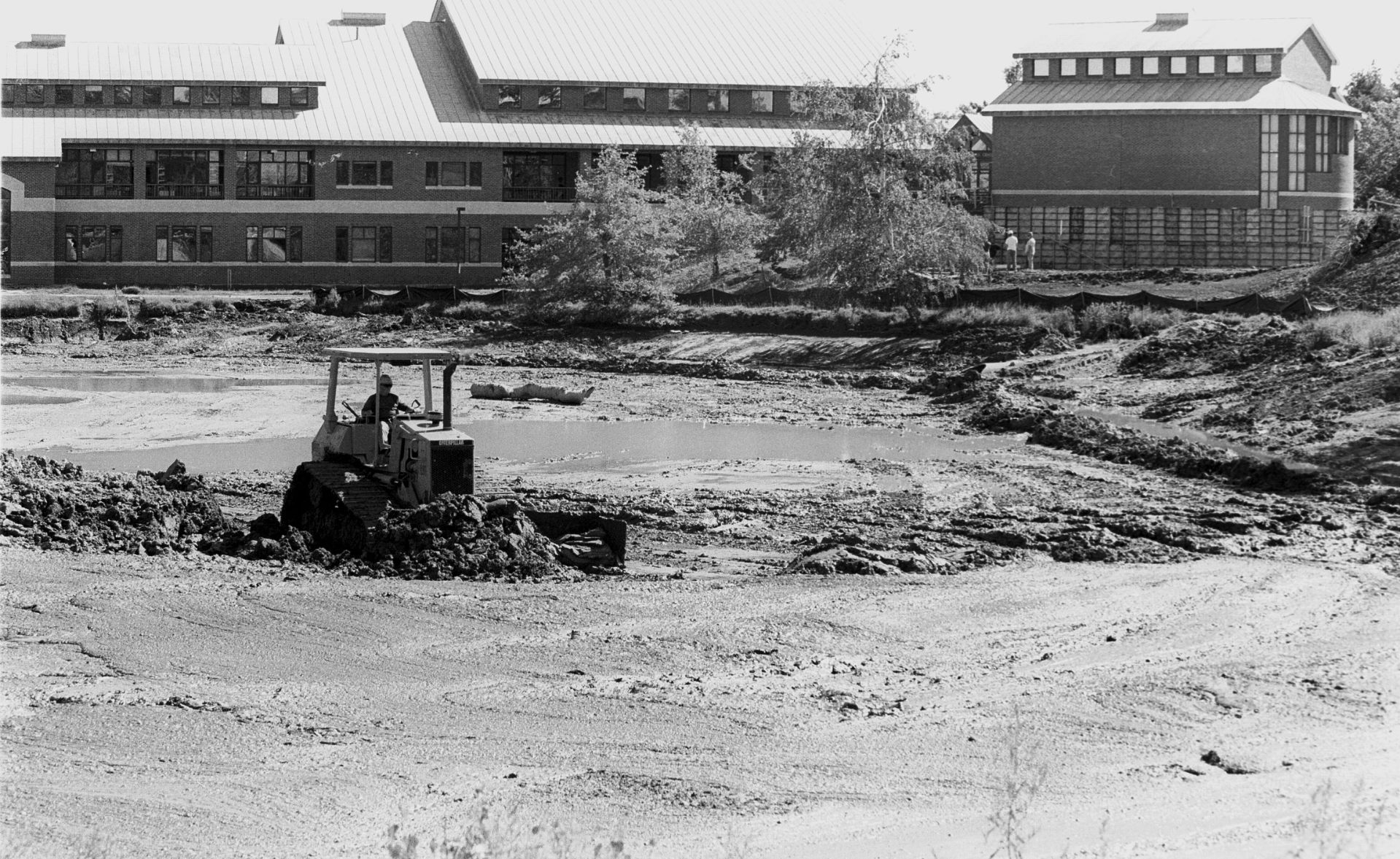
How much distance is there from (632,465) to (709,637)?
43.3ft

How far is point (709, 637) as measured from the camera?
1495cm

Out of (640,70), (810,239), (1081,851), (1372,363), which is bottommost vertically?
(1081,851)

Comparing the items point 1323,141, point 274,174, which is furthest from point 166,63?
point 1323,141

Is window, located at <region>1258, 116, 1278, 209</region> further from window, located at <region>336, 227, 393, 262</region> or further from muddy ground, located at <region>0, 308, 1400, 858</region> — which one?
muddy ground, located at <region>0, 308, 1400, 858</region>

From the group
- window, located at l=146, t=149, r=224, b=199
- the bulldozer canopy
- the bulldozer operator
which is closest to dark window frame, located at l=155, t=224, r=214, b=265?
window, located at l=146, t=149, r=224, b=199

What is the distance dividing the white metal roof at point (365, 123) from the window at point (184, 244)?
3801mm

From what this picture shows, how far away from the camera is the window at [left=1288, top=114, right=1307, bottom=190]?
67250mm

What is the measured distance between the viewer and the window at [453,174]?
7069cm

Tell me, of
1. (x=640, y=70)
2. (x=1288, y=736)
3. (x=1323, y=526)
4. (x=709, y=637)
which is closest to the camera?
(x=1288, y=736)

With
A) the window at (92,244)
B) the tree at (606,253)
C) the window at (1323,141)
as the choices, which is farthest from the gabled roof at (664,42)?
the window at (1323,141)

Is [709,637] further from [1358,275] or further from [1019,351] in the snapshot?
[1358,275]

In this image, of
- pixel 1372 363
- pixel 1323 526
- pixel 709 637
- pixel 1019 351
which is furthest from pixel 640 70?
pixel 709 637

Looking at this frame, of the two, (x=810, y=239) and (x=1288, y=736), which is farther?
(x=810, y=239)

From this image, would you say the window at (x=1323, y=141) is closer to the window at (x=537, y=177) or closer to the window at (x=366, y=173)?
the window at (x=537, y=177)
